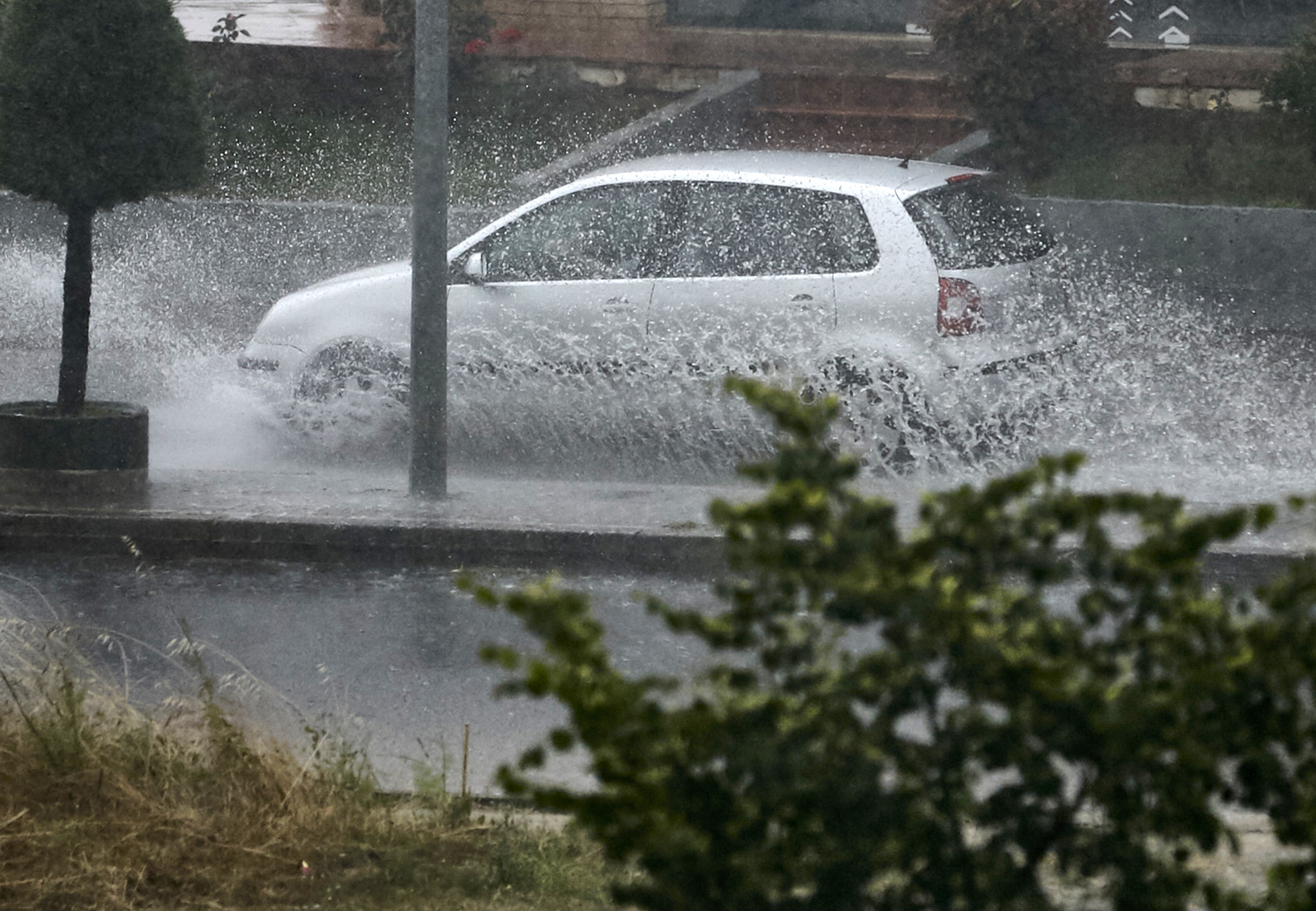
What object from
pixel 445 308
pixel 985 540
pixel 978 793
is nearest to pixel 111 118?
pixel 445 308

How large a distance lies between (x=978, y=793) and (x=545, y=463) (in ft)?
17.6

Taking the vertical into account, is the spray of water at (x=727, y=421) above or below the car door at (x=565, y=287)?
below

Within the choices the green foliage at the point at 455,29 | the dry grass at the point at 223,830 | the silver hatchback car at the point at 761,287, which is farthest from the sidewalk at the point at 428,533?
the green foliage at the point at 455,29

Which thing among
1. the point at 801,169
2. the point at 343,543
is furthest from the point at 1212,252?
the point at 343,543

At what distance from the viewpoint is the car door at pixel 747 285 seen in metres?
8.30

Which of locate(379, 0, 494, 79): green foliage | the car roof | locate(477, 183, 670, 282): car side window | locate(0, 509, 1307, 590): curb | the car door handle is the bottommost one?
locate(0, 509, 1307, 590): curb

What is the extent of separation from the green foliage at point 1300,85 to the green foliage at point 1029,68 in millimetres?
1652

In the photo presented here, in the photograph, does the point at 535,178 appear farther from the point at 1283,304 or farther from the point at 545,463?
the point at 545,463

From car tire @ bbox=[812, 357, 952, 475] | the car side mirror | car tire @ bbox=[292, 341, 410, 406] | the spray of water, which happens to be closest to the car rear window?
the spray of water

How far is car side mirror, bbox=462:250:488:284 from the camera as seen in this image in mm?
8812

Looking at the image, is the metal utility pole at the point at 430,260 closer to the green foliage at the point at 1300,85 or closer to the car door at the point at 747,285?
the car door at the point at 747,285

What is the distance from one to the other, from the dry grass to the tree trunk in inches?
162

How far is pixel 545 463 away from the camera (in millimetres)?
Result: 8969

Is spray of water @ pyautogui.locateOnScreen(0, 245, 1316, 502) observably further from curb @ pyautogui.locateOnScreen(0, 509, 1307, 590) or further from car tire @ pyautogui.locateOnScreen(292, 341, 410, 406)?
curb @ pyautogui.locateOnScreen(0, 509, 1307, 590)
